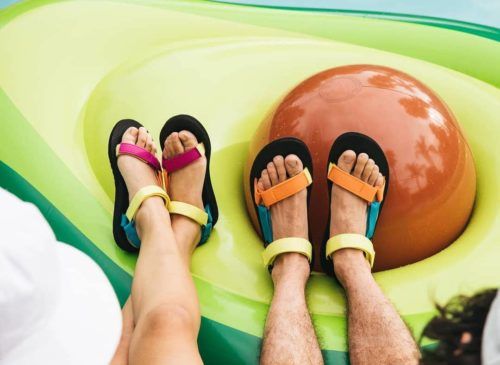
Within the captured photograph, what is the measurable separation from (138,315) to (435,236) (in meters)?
0.60

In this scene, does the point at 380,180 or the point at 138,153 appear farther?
the point at 138,153

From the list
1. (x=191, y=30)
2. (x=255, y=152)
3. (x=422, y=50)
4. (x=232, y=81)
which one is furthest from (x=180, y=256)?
(x=422, y=50)

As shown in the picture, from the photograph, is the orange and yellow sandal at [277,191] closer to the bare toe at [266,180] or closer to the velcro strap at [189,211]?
the bare toe at [266,180]

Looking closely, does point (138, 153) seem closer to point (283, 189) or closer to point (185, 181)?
point (185, 181)

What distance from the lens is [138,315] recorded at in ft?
3.18

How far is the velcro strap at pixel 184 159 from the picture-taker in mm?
1258

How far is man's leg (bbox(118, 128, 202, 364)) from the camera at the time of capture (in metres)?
0.87

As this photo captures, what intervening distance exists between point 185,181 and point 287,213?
24 cm

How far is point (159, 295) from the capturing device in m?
0.96

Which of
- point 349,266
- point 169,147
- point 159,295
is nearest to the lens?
point 159,295

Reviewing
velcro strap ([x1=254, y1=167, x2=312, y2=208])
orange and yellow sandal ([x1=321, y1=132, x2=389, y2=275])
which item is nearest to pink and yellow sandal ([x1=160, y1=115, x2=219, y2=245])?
velcro strap ([x1=254, y1=167, x2=312, y2=208])

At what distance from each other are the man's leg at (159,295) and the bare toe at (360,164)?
→ 0.38m

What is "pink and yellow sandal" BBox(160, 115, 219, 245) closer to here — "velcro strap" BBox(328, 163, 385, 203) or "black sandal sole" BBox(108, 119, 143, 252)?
"black sandal sole" BBox(108, 119, 143, 252)

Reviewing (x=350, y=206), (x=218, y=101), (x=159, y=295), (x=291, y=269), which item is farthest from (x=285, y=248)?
(x=218, y=101)
